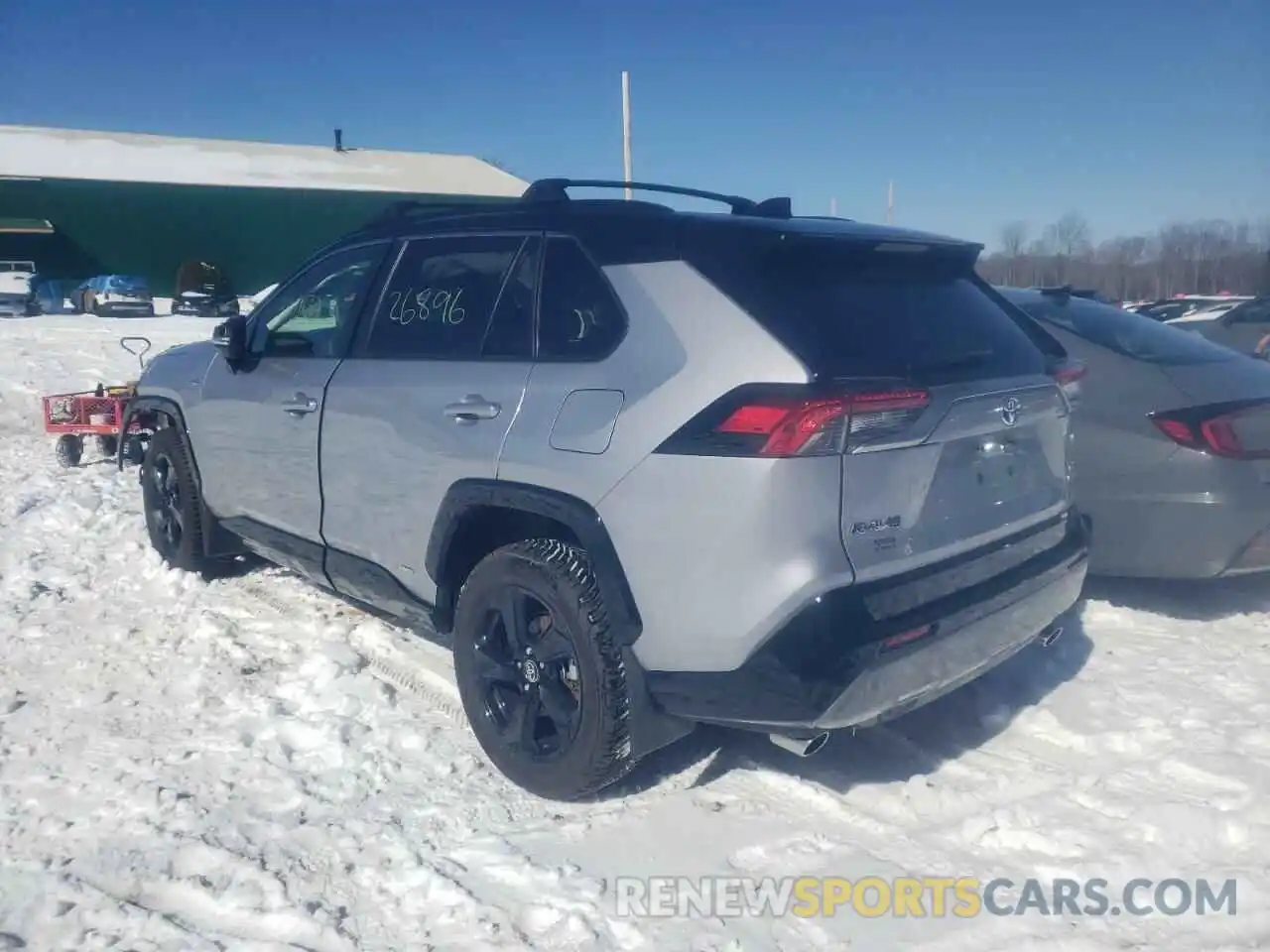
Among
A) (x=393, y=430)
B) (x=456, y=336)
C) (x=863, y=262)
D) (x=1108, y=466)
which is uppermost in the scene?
(x=863, y=262)

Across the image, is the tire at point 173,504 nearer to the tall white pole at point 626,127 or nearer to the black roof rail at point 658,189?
the black roof rail at point 658,189

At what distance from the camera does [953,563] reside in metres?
3.16

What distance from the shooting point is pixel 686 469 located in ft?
9.52

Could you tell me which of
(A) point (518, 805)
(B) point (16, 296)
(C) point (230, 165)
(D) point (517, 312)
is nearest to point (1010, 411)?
(D) point (517, 312)

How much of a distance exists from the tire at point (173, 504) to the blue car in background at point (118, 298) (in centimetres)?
2533

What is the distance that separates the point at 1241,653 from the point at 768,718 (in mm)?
2886

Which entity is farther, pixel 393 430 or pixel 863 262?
pixel 393 430

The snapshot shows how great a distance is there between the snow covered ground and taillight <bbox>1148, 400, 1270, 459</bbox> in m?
0.89

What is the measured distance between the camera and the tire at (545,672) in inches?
124

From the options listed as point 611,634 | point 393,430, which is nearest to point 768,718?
point 611,634

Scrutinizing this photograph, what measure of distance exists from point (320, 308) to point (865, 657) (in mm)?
2929

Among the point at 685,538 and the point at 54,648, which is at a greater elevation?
the point at 685,538

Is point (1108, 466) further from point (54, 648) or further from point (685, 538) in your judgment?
point (54, 648)

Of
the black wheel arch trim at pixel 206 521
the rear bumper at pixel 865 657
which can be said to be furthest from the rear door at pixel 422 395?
the black wheel arch trim at pixel 206 521
